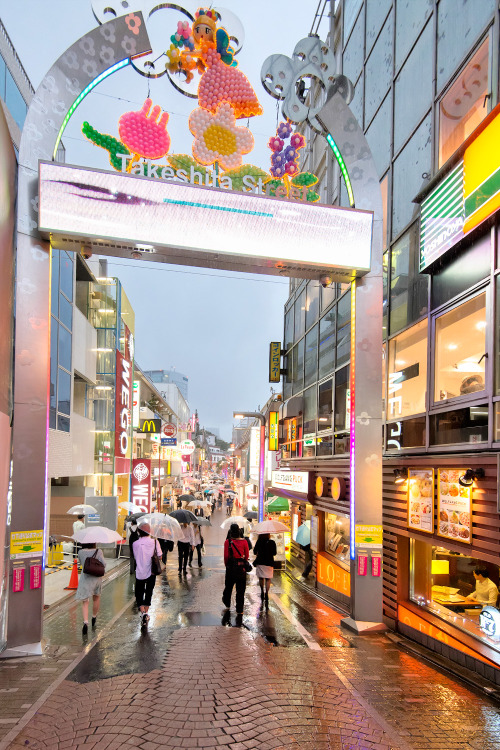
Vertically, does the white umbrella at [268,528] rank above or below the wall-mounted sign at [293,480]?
below

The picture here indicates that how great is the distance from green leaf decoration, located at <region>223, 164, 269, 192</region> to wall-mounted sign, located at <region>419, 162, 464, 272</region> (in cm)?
318

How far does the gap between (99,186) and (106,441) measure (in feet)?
64.4

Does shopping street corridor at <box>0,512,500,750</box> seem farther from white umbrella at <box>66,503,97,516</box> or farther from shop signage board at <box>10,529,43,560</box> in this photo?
white umbrella at <box>66,503,97,516</box>

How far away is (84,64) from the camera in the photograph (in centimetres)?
943

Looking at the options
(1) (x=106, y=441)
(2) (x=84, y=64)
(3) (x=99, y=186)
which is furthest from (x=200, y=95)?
(1) (x=106, y=441)

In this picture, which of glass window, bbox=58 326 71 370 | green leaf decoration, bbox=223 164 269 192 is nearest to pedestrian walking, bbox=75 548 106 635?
green leaf decoration, bbox=223 164 269 192

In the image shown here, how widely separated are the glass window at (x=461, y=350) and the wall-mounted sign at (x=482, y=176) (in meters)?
1.27

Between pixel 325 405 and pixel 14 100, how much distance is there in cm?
1224

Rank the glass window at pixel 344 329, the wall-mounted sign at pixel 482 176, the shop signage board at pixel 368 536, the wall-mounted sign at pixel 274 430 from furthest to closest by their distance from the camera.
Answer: the wall-mounted sign at pixel 274 430
the glass window at pixel 344 329
the shop signage board at pixel 368 536
the wall-mounted sign at pixel 482 176

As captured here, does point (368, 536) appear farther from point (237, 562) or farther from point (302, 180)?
point (302, 180)

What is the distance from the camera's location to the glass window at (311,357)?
19.6 meters

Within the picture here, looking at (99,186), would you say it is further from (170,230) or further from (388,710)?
(388,710)

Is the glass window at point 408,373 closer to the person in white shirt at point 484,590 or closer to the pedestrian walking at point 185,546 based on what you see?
the person in white shirt at point 484,590

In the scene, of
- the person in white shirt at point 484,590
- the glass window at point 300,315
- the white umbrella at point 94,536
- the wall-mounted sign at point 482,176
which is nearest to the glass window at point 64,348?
the glass window at point 300,315
